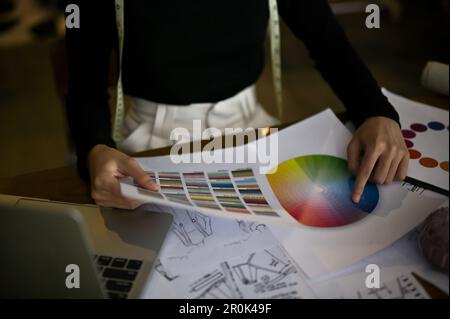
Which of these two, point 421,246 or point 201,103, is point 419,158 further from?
point 201,103

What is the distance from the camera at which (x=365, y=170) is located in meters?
0.63

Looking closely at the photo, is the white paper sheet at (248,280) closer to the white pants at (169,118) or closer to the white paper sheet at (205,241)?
the white paper sheet at (205,241)

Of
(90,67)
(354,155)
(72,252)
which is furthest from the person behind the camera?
(90,67)

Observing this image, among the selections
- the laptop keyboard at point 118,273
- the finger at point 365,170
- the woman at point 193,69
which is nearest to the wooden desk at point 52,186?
the woman at point 193,69

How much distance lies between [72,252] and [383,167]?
0.41m

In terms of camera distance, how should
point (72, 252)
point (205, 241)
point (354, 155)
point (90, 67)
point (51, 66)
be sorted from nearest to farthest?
point (72, 252) < point (205, 241) < point (354, 155) < point (90, 67) < point (51, 66)

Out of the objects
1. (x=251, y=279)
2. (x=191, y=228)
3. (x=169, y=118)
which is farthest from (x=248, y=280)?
(x=169, y=118)

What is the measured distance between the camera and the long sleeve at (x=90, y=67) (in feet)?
2.47

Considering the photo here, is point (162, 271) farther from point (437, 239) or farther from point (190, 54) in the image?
point (190, 54)

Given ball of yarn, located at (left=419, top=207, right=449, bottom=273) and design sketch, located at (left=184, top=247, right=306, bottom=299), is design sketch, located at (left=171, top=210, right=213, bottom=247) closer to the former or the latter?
design sketch, located at (left=184, top=247, right=306, bottom=299)

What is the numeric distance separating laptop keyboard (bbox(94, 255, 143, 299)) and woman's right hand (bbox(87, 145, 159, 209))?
0.28 feet

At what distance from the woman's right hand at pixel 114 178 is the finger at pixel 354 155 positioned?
0.89 feet
